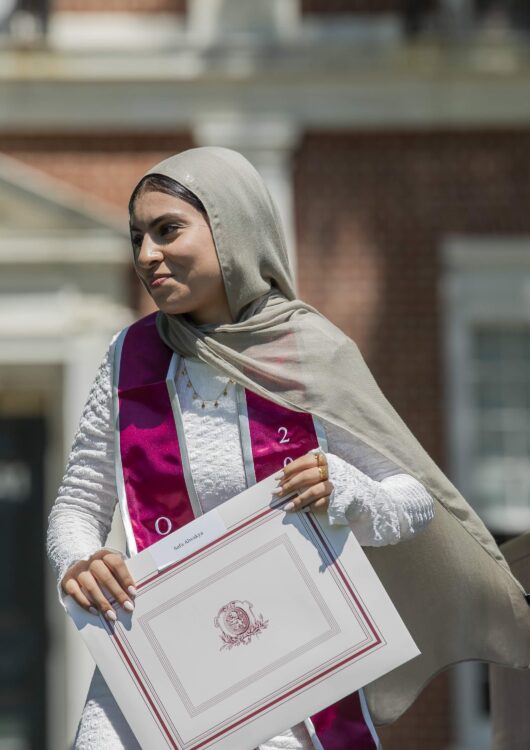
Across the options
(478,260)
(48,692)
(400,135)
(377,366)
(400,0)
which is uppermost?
(400,0)

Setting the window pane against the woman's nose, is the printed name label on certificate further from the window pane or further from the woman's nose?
the window pane

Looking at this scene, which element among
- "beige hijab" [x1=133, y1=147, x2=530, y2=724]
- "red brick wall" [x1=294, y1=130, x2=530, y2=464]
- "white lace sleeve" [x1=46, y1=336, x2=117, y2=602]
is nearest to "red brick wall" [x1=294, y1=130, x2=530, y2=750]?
"red brick wall" [x1=294, y1=130, x2=530, y2=464]

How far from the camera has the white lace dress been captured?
106 inches

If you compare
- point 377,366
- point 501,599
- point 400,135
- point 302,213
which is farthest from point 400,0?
point 501,599

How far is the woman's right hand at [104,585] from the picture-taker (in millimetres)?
2654

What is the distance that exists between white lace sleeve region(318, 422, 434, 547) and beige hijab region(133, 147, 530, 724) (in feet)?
0.10

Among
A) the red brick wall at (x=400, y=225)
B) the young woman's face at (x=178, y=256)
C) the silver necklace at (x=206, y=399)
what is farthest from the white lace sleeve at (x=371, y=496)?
the red brick wall at (x=400, y=225)

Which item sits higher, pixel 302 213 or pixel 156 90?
pixel 156 90

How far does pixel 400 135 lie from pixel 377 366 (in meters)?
1.31

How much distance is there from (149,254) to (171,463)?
39 cm

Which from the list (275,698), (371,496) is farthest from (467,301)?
(275,698)

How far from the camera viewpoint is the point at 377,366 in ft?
27.2

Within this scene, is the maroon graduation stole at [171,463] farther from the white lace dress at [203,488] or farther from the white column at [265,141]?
the white column at [265,141]

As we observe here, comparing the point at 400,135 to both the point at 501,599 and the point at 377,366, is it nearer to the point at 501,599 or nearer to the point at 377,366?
the point at 377,366
